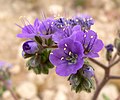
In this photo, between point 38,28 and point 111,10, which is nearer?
point 38,28

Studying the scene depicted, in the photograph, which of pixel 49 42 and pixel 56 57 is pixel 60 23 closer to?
pixel 49 42

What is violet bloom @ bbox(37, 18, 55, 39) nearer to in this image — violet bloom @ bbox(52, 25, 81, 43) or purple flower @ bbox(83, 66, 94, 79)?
violet bloom @ bbox(52, 25, 81, 43)

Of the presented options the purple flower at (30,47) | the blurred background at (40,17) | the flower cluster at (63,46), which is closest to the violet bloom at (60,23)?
the flower cluster at (63,46)

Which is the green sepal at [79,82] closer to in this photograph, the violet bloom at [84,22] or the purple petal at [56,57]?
the purple petal at [56,57]

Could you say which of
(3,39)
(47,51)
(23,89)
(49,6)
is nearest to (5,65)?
(23,89)

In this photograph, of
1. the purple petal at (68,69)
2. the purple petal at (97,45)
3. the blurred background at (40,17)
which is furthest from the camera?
the blurred background at (40,17)

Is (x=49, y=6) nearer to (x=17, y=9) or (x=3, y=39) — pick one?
(x=17, y=9)

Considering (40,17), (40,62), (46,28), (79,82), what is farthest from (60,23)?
(40,17)
